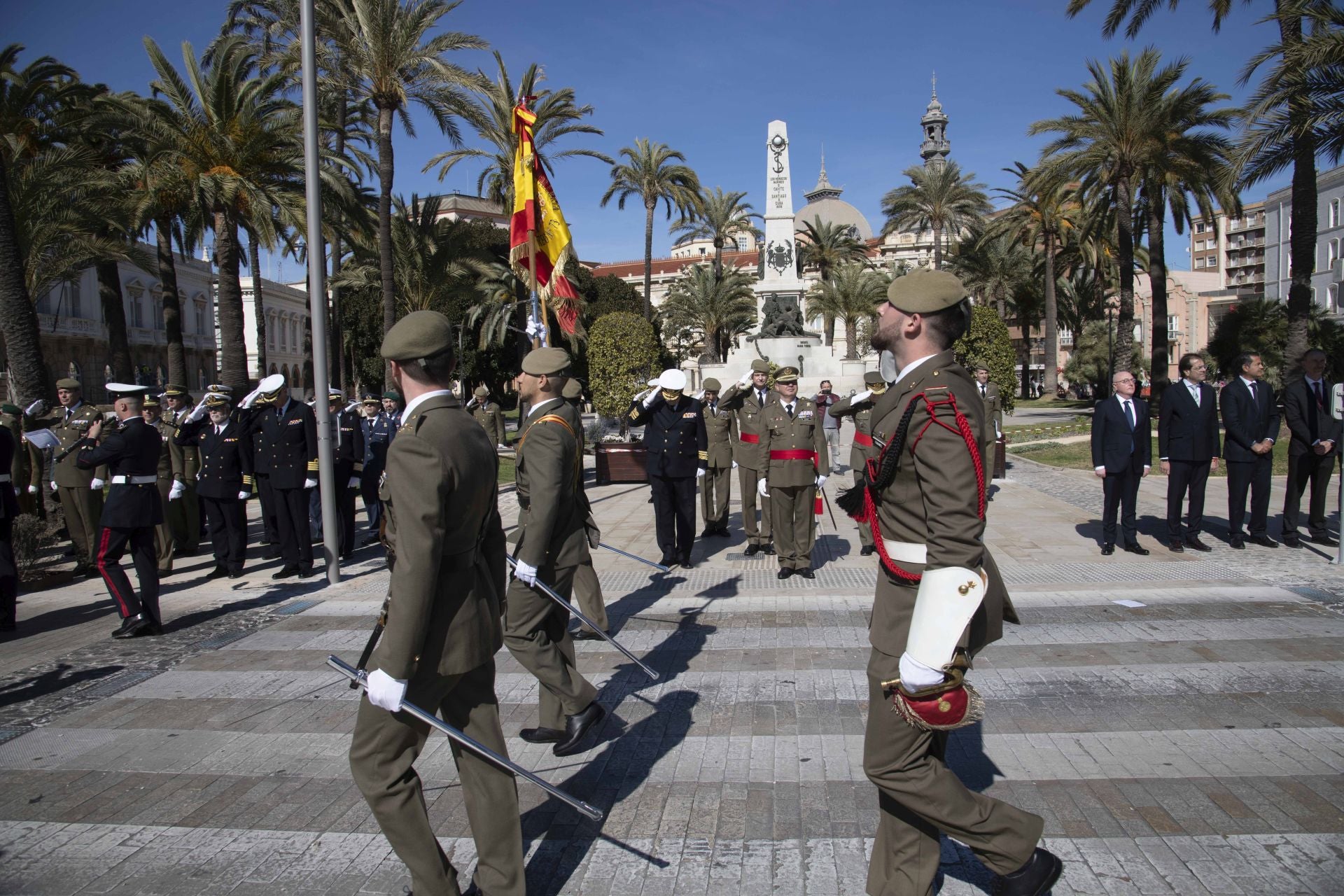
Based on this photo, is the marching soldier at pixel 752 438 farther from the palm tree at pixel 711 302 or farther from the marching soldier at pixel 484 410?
the palm tree at pixel 711 302

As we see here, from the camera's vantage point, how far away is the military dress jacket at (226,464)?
985 cm

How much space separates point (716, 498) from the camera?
1237 cm

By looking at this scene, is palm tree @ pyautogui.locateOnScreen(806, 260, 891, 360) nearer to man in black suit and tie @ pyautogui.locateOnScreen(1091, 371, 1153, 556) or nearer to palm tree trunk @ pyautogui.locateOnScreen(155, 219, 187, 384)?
palm tree trunk @ pyautogui.locateOnScreen(155, 219, 187, 384)

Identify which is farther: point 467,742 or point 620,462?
point 620,462

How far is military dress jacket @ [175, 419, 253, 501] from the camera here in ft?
32.3

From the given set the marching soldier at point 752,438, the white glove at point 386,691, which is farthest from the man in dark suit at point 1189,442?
the white glove at point 386,691

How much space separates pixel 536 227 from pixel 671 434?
339 cm

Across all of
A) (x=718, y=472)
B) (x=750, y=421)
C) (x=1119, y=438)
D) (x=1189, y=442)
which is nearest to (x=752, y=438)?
(x=750, y=421)

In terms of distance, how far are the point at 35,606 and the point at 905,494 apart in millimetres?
9234

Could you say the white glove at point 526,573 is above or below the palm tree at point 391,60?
below

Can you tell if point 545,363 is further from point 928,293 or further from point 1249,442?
point 1249,442

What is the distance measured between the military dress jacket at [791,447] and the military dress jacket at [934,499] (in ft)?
19.3

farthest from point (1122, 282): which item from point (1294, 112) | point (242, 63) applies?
point (242, 63)

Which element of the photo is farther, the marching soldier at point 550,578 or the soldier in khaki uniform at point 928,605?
the marching soldier at point 550,578
